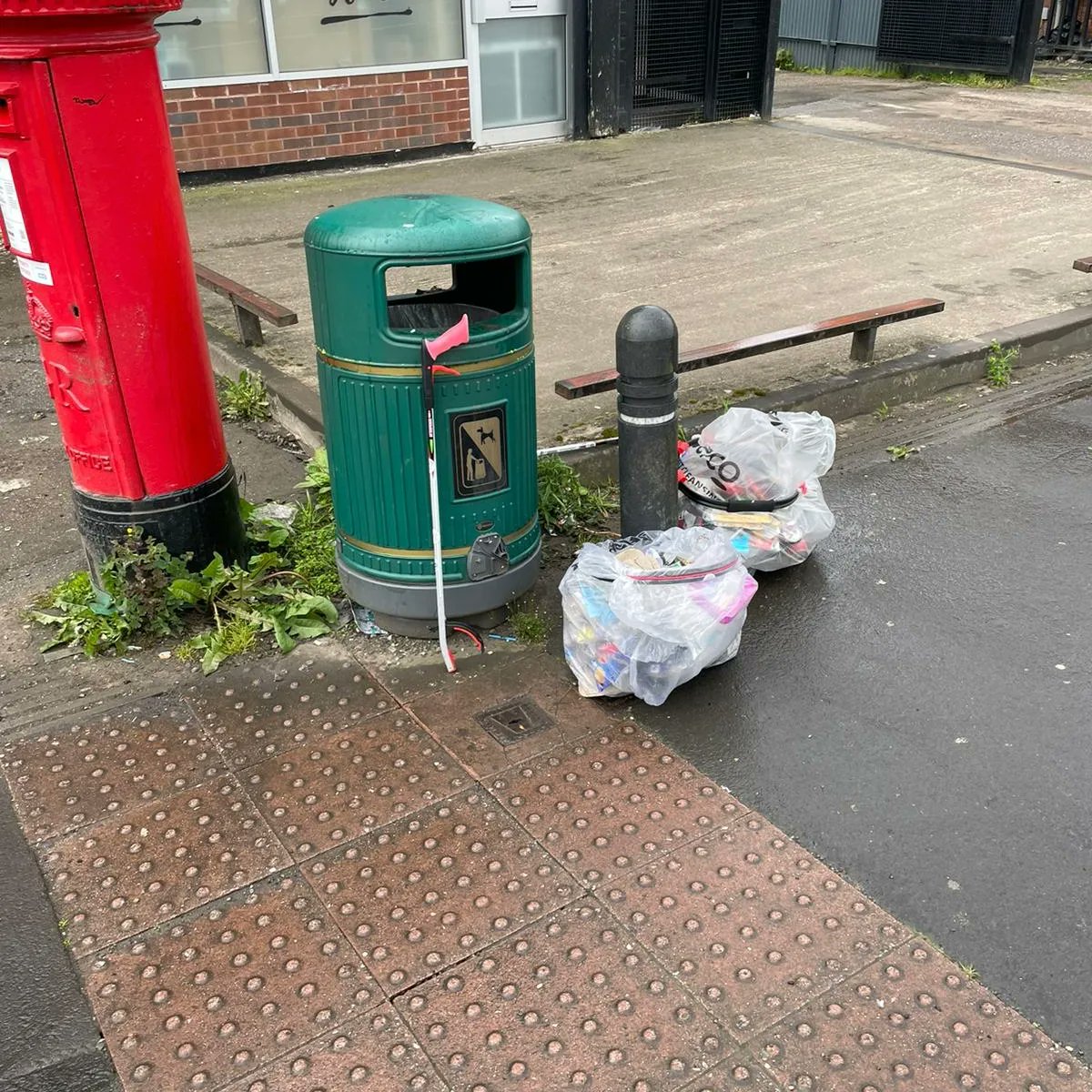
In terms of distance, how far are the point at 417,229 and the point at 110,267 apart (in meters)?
0.98

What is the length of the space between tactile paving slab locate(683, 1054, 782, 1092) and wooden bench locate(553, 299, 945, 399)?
2.86m

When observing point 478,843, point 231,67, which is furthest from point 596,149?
point 478,843

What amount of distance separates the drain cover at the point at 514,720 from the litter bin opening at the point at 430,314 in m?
1.25

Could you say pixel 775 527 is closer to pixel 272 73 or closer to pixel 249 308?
pixel 249 308

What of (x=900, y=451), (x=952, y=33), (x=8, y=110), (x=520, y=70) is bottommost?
(x=900, y=451)

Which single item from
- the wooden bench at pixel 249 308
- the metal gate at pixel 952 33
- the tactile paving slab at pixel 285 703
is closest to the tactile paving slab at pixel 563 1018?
the tactile paving slab at pixel 285 703

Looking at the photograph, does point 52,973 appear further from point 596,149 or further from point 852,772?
point 596,149

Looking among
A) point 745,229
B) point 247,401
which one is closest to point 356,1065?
point 247,401

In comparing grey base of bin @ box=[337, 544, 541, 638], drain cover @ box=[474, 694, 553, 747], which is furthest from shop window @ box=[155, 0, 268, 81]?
drain cover @ box=[474, 694, 553, 747]

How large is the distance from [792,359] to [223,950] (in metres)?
4.59

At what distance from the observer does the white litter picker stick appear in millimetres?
3205

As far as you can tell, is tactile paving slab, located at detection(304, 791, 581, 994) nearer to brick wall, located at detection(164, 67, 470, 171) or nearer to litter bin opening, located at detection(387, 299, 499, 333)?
litter bin opening, located at detection(387, 299, 499, 333)

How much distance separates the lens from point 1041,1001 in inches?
94.0

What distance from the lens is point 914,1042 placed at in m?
2.30
